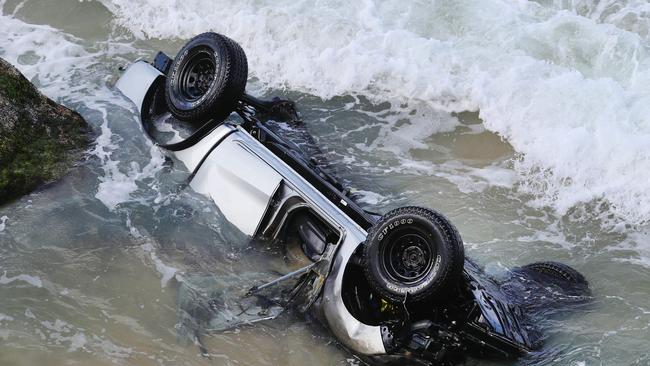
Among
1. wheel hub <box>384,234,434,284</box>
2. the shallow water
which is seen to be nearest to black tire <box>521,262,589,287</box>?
the shallow water

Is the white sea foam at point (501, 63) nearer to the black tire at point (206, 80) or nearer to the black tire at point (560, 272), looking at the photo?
the black tire at point (560, 272)

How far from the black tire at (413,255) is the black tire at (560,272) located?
1.65m

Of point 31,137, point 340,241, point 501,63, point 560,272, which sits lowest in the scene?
point 31,137

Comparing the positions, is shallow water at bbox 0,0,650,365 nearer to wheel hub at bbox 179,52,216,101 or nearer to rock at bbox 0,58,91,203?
rock at bbox 0,58,91,203

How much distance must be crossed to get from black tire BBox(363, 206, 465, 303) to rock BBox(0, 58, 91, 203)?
3358 millimetres

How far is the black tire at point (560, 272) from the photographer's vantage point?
22.6ft

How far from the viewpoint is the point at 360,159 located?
28.8ft

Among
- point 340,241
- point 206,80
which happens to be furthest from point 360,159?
point 340,241

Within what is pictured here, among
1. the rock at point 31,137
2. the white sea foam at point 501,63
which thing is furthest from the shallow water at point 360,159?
the rock at point 31,137

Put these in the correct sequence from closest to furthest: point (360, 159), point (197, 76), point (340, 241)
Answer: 1. point (340, 241)
2. point (197, 76)
3. point (360, 159)

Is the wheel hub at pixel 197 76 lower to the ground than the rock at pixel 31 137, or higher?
higher

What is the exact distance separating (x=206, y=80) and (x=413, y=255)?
2.87 metres

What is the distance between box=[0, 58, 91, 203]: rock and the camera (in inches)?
287

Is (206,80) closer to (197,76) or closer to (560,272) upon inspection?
(197,76)
